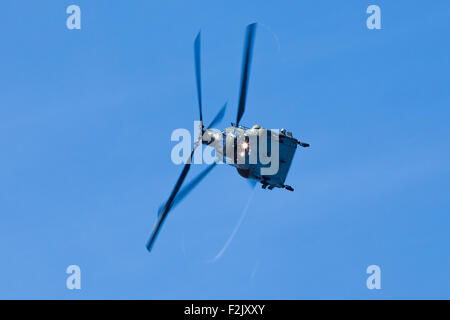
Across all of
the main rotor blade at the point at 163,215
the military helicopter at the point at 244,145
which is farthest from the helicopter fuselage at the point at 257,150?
the main rotor blade at the point at 163,215

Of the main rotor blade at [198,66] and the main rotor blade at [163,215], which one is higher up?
the main rotor blade at [198,66]

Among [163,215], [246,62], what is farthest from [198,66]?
[163,215]

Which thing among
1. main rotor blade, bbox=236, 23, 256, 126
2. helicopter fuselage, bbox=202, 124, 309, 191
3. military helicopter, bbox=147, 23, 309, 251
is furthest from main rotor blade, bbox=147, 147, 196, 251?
main rotor blade, bbox=236, 23, 256, 126

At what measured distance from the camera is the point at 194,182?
346ft

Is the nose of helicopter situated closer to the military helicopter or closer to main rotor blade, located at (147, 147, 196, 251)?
the military helicopter

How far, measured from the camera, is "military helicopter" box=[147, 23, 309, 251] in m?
106

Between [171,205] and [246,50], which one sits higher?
[246,50]

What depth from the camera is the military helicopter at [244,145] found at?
10606 centimetres

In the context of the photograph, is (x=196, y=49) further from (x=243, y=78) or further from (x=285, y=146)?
(x=285, y=146)

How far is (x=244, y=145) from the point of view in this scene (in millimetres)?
108938

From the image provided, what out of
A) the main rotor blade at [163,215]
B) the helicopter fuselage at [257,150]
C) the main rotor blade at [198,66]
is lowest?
the main rotor blade at [163,215]

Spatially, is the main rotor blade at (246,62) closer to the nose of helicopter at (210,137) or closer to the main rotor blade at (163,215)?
the nose of helicopter at (210,137)
